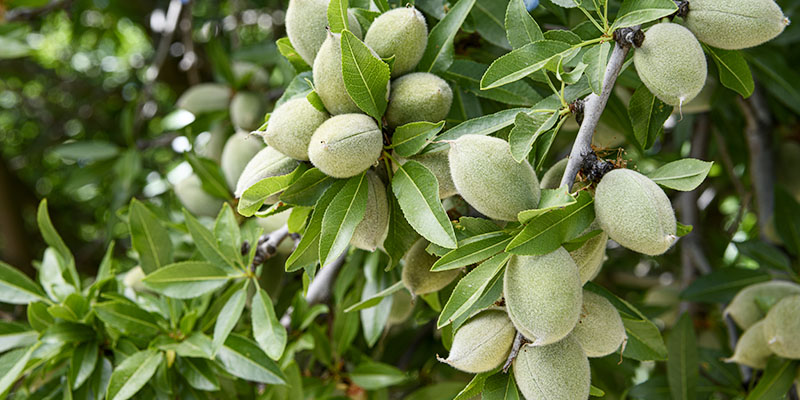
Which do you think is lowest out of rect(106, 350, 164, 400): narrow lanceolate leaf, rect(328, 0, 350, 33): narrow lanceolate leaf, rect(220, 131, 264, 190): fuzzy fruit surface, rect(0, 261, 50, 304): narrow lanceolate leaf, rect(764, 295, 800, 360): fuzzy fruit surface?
rect(764, 295, 800, 360): fuzzy fruit surface

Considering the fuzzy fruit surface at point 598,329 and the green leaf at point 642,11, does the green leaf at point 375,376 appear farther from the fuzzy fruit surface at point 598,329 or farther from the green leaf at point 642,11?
the green leaf at point 642,11

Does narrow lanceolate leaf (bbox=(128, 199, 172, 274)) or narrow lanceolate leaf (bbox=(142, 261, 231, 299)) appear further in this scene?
narrow lanceolate leaf (bbox=(128, 199, 172, 274))

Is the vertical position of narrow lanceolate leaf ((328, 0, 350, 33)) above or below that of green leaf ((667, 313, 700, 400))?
above

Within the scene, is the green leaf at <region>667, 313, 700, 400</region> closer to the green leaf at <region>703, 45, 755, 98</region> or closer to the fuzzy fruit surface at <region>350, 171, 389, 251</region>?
the green leaf at <region>703, 45, 755, 98</region>

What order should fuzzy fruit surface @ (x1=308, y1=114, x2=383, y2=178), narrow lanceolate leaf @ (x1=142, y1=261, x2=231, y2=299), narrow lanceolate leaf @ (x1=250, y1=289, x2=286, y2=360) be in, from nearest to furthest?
1. fuzzy fruit surface @ (x1=308, y1=114, x2=383, y2=178)
2. narrow lanceolate leaf @ (x1=250, y1=289, x2=286, y2=360)
3. narrow lanceolate leaf @ (x1=142, y1=261, x2=231, y2=299)

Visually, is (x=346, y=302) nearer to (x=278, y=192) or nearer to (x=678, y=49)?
(x=278, y=192)

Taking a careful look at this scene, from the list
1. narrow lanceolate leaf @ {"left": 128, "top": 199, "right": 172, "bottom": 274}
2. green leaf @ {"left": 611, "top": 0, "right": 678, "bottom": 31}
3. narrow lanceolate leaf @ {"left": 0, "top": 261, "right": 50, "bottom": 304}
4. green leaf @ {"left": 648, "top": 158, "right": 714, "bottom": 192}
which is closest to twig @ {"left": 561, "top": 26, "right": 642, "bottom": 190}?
green leaf @ {"left": 611, "top": 0, "right": 678, "bottom": 31}

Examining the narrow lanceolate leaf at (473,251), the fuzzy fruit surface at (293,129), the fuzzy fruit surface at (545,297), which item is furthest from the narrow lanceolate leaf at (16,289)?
the fuzzy fruit surface at (545,297)
